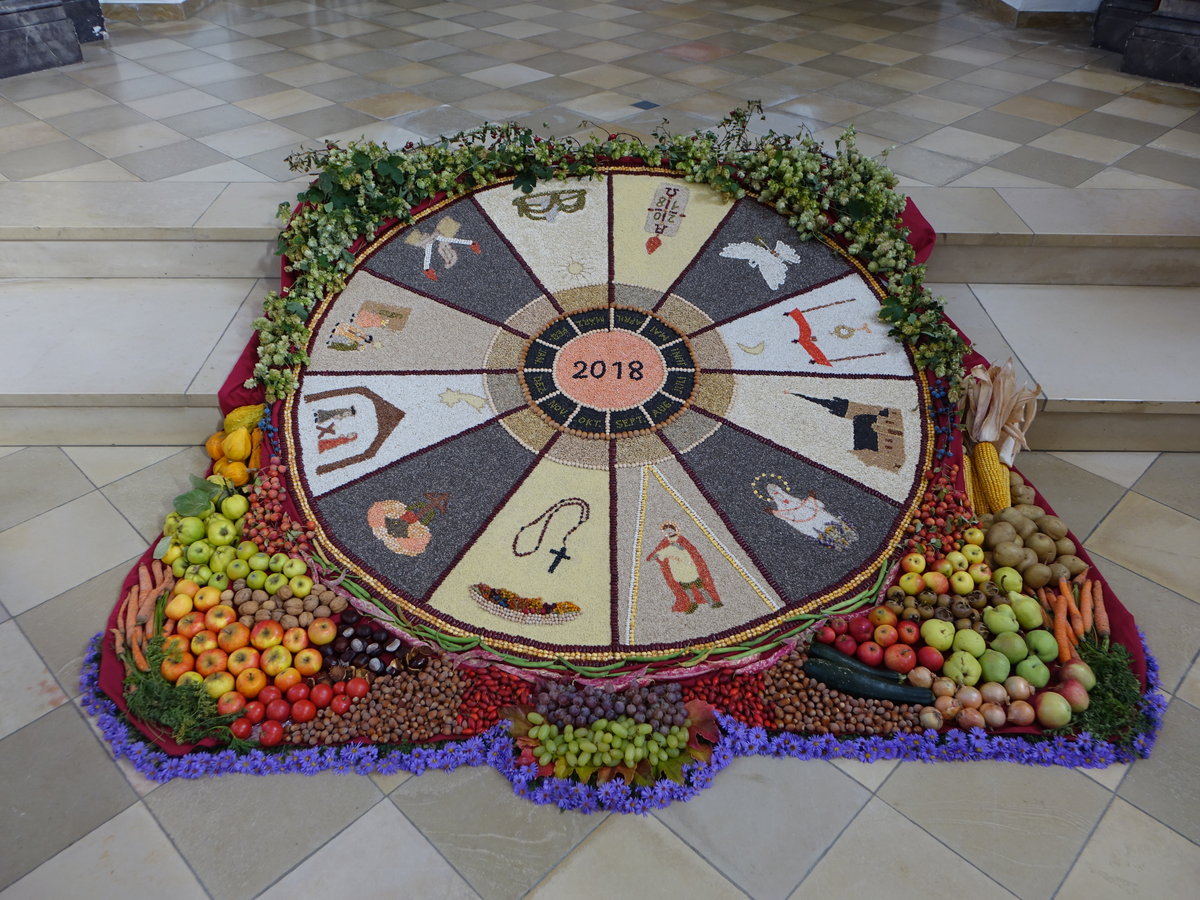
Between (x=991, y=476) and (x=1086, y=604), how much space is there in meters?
0.51

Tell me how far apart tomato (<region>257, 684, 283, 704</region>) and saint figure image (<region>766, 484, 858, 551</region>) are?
1581 millimetres

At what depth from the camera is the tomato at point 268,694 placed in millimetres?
2347

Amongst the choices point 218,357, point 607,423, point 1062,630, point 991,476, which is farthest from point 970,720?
point 218,357

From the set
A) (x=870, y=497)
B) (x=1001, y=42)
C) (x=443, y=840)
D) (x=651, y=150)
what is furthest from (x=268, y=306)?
(x=1001, y=42)

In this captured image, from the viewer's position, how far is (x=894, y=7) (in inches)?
281

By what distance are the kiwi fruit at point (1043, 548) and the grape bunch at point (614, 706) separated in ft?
4.14

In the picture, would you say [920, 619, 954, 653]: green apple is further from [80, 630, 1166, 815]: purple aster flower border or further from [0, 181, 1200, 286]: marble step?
[0, 181, 1200, 286]: marble step

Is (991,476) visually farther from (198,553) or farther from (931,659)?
(198,553)

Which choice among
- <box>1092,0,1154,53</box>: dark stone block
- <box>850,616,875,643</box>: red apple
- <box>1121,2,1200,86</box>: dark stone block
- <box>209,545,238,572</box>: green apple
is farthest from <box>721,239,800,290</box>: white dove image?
<box>1092,0,1154,53</box>: dark stone block

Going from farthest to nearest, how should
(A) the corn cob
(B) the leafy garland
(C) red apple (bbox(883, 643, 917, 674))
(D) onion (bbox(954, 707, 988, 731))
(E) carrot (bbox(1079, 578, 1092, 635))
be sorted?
(B) the leafy garland → (A) the corn cob → (E) carrot (bbox(1079, 578, 1092, 635)) → (C) red apple (bbox(883, 643, 917, 674)) → (D) onion (bbox(954, 707, 988, 731))

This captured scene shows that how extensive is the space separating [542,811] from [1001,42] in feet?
21.0

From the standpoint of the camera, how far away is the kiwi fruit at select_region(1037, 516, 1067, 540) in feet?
9.08

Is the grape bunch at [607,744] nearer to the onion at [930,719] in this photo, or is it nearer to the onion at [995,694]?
the onion at [930,719]

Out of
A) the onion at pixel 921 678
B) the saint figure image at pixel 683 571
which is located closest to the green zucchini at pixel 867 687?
the onion at pixel 921 678
